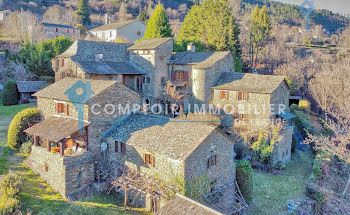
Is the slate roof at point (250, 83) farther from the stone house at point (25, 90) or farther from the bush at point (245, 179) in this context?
the stone house at point (25, 90)

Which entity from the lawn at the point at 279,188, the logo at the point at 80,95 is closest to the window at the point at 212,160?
the lawn at the point at 279,188

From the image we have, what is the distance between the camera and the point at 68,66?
34.1 m

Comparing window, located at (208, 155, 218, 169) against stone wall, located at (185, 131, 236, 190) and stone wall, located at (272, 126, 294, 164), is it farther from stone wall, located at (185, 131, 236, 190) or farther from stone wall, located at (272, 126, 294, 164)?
stone wall, located at (272, 126, 294, 164)

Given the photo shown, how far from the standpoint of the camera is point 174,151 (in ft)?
62.6

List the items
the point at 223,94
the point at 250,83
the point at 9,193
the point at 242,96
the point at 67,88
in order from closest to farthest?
the point at 9,193
the point at 67,88
the point at 242,96
the point at 250,83
the point at 223,94

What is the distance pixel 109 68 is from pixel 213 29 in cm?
2208

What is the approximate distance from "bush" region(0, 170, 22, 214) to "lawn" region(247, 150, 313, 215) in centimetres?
1644

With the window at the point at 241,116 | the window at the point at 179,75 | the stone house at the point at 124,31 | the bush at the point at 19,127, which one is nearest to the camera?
the bush at the point at 19,127

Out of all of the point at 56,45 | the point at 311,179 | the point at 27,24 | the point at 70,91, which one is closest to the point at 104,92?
the point at 70,91

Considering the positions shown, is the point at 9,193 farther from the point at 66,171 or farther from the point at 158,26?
the point at 158,26

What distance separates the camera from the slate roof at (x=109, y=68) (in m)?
33.3

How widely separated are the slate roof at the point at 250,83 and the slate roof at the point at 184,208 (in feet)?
59.3

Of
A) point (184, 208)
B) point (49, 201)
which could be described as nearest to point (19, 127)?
point (49, 201)

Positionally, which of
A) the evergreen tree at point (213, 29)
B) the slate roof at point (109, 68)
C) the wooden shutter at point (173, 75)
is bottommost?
the wooden shutter at point (173, 75)
